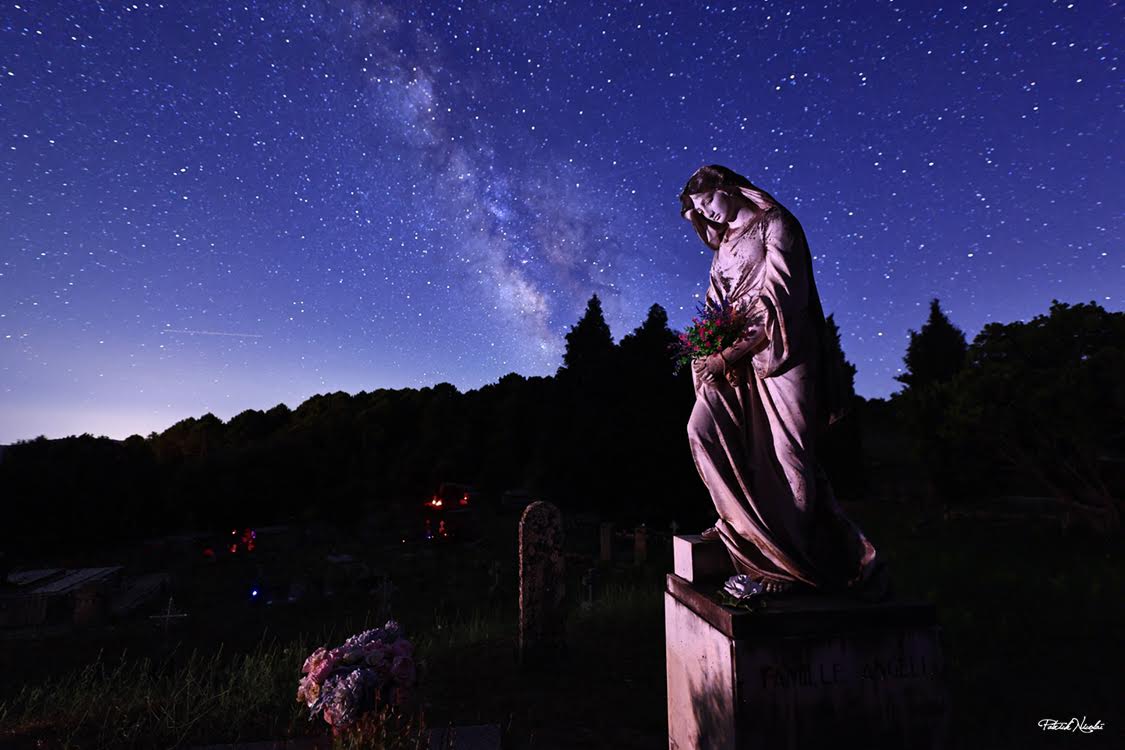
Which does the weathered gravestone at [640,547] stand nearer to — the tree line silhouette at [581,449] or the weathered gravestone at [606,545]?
the weathered gravestone at [606,545]

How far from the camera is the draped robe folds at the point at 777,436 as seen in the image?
13.0 feet

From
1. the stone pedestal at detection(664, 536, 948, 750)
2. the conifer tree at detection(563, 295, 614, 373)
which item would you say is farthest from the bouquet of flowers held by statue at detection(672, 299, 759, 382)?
the conifer tree at detection(563, 295, 614, 373)

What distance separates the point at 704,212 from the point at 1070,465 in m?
18.6

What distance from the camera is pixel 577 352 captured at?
3031 centimetres

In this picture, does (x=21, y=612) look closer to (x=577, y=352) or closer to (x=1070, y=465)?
(x=577, y=352)

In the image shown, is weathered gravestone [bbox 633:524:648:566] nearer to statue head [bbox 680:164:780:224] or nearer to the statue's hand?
the statue's hand

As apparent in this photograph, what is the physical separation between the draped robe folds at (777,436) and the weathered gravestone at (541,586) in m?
4.83

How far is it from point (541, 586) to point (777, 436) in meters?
5.63

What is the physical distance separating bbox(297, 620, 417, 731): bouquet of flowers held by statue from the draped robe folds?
2770 millimetres

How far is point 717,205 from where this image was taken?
487 centimetres
